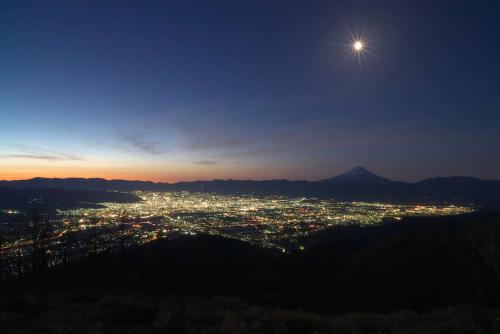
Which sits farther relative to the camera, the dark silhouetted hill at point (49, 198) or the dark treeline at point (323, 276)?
the dark silhouetted hill at point (49, 198)

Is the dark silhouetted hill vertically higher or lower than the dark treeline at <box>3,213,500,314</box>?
higher

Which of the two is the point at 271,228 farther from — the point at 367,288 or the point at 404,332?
the point at 404,332

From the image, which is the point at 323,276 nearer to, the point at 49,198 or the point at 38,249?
the point at 38,249

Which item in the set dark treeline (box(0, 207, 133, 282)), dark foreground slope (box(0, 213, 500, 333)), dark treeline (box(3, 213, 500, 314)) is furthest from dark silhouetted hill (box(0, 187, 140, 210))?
dark treeline (box(3, 213, 500, 314))

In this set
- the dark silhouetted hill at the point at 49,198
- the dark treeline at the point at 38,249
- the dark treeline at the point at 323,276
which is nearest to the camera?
the dark treeline at the point at 323,276

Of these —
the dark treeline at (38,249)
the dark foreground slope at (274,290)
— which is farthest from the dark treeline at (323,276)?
the dark treeline at (38,249)

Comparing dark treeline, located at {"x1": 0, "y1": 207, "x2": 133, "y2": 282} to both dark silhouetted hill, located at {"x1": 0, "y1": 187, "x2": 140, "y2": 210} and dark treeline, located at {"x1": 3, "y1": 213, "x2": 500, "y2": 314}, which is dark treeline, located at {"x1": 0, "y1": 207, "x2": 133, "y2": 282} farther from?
dark silhouetted hill, located at {"x1": 0, "y1": 187, "x2": 140, "y2": 210}

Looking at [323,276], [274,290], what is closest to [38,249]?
[274,290]

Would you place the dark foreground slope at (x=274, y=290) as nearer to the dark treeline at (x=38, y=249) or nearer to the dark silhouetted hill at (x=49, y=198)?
the dark treeline at (x=38, y=249)
